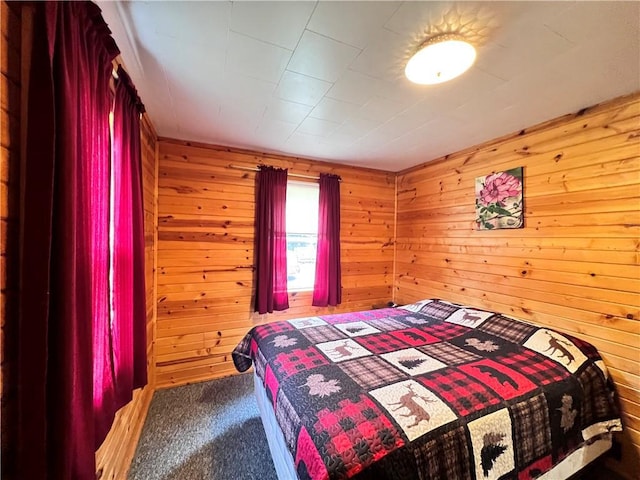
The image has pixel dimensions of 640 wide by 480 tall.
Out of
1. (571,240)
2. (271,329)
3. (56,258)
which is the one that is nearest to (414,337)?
(271,329)

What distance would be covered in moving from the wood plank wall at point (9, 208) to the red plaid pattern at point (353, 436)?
3.04 ft

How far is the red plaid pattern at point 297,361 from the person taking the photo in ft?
4.89

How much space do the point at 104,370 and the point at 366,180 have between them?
3152 millimetres

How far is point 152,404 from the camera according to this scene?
222 centimetres

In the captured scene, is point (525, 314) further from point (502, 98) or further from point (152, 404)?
point (152, 404)

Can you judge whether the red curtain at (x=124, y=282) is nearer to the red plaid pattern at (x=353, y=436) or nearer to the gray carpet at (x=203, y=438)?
the gray carpet at (x=203, y=438)

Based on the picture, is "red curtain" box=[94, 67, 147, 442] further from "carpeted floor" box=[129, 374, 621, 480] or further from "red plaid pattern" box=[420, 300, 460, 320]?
"red plaid pattern" box=[420, 300, 460, 320]

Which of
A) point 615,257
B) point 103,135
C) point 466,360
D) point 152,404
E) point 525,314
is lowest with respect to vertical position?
point 152,404

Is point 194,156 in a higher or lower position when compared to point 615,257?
higher

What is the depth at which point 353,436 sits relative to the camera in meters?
1.00

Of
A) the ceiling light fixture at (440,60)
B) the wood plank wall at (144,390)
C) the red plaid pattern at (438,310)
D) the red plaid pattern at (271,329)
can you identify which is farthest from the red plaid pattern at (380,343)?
the ceiling light fixture at (440,60)

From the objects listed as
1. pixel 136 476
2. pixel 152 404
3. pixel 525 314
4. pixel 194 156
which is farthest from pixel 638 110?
pixel 152 404

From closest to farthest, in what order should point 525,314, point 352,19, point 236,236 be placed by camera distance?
point 352,19 < point 525,314 < point 236,236

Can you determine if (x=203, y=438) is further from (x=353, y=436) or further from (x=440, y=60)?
(x=440, y=60)
